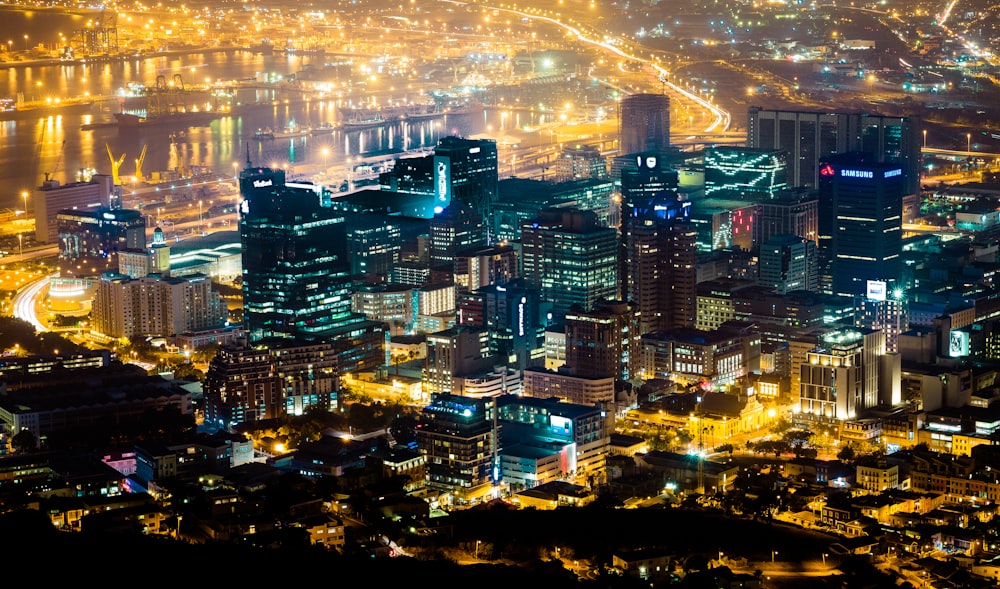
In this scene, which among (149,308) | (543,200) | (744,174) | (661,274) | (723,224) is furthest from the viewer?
(744,174)

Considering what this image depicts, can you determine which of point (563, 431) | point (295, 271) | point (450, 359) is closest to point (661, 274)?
point (450, 359)

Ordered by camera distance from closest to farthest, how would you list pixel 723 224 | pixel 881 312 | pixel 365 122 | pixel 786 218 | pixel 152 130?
pixel 881 312 → pixel 723 224 → pixel 786 218 → pixel 152 130 → pixel 365 122

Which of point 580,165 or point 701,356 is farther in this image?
point 580,165

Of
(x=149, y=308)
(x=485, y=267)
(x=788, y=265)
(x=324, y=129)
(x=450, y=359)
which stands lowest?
(x=450, y=359)

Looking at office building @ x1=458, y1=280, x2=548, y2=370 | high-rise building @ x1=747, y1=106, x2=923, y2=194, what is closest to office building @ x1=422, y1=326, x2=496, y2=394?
office building @ x1=458, y1=280, x2=548, y2=370

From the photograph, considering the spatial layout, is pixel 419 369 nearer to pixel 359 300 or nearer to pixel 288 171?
pixel 359 300

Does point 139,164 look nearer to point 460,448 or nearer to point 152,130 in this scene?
point 152,130

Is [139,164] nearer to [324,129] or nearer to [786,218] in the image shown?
[324,129]

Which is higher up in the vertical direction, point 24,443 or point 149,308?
point 149,308
